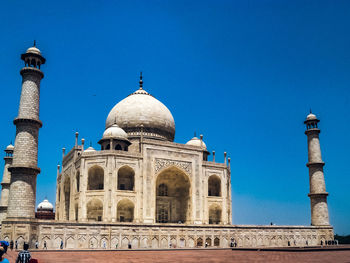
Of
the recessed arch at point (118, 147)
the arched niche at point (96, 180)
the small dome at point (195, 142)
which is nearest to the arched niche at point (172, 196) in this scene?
the recessed arch at point (118, 147)

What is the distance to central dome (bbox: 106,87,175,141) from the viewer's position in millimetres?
35156

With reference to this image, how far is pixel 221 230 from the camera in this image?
2717 cm

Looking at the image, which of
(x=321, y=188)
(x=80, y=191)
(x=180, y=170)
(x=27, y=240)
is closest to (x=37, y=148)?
(x=27, y=240)

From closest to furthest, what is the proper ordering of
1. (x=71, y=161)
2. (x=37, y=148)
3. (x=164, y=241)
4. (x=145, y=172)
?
(x=37, y=148) < (x=164, y=241) < (x=145, y=172) < (x=71, y=161)

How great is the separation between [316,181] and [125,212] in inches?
641

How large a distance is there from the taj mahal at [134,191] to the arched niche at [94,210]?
2.9 inches

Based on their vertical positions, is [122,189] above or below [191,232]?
above

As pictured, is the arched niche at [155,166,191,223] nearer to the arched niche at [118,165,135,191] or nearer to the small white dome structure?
the arched niche at [118,165,135,191]

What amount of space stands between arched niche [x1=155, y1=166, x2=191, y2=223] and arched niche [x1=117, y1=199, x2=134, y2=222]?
9.02 feet

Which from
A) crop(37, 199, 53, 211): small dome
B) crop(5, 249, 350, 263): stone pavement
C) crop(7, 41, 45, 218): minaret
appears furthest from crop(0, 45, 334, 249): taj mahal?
crop(37, 199, 53, 211): small dome

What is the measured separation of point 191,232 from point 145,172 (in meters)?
6.15

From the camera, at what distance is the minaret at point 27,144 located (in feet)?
67.1

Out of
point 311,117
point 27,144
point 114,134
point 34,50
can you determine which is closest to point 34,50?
point 34,50

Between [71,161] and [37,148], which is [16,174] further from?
[71,161]
